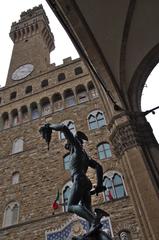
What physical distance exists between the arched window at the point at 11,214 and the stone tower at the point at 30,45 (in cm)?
911

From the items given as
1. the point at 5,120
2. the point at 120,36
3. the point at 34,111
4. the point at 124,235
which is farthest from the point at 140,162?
the point at 5,120

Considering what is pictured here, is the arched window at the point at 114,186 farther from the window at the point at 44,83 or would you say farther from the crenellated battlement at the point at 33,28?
the crenellated battlement at the point at 33,28

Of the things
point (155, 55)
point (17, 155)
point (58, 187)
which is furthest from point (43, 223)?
point (155, 55)

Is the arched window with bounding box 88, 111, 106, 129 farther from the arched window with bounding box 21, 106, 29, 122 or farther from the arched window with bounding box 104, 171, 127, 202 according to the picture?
the arched window with bounding box 21, 106, 29, 122

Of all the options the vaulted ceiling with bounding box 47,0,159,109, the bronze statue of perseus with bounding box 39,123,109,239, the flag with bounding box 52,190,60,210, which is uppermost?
the vaulted ceiling with bounding box 47,0,159,109

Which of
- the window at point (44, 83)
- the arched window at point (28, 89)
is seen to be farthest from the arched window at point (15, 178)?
the window at point (44, 83)

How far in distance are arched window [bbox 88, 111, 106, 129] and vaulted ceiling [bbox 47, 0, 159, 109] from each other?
5.52 m

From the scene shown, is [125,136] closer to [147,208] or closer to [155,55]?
[147,208]

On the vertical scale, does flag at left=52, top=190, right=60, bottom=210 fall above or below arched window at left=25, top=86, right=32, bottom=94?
below

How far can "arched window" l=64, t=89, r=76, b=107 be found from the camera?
598 inches

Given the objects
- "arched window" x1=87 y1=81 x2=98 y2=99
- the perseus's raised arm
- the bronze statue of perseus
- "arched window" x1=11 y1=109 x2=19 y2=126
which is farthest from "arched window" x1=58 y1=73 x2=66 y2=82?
the perseus's raised arm

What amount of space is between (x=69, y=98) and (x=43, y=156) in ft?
13.1

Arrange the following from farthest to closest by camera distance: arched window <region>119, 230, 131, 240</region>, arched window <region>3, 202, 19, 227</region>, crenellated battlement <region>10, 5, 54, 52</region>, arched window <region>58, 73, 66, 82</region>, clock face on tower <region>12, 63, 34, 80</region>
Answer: crenellated battlement <region>10, 5, 54, 52</region>
clock face on tower <region>12, 63, 34, 80</region>
arched window <region>58, 73, 66, 82</region>
arched window <region>3, 202, 19, 227</region>
arched window <region>119, 230, 131, 240</region>

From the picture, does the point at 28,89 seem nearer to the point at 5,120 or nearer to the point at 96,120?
the point at 5,120
